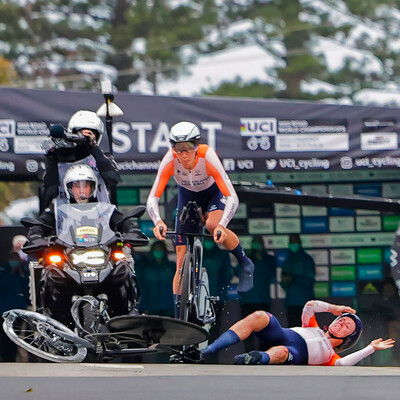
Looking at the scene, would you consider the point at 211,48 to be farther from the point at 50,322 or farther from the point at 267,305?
the point at 50,322

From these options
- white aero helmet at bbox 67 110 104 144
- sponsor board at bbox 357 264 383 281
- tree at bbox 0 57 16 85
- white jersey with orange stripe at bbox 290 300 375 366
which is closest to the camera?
white aero helmet at bbox 67 110 104 144

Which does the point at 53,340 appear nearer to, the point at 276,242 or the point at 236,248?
the point at 236,248

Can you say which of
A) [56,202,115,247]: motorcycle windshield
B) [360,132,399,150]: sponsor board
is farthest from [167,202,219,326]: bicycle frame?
[360,132,399,150]: sponsor board

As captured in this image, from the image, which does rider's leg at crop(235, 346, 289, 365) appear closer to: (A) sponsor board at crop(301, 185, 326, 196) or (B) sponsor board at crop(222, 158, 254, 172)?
(B) sponsor board at crop(222, 158, 254, 172)

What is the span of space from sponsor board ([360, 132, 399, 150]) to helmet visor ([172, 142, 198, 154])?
116 inches

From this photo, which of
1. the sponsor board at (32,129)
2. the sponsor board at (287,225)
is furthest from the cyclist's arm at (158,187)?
the sponsor board at (287,225)

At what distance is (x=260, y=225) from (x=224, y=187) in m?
2.62

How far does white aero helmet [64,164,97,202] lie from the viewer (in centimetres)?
945

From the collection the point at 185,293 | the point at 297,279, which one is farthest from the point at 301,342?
the point at 297,279

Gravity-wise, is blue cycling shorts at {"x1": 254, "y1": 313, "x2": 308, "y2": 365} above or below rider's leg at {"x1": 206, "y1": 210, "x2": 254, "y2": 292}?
below

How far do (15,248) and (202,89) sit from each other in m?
21.6

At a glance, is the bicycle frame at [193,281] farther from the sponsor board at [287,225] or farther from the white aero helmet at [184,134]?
the sponsor board at [287,225]

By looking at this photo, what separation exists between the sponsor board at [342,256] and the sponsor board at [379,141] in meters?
1.17

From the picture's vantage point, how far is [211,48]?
1275 inches
